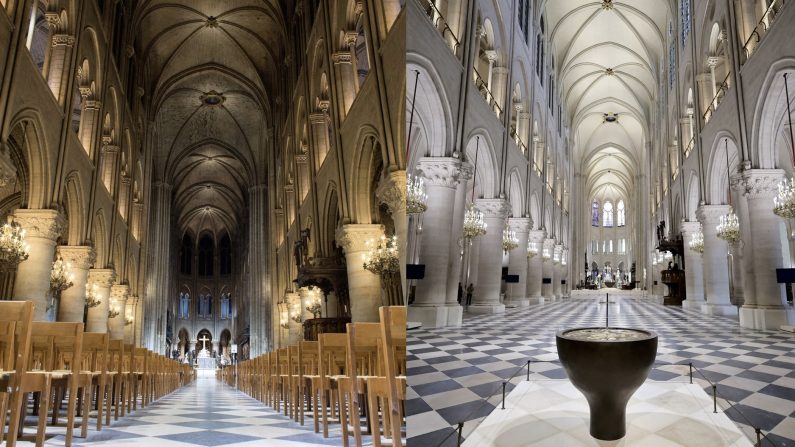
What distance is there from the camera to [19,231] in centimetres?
1224

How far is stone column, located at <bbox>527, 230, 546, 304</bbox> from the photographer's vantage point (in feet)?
68.9

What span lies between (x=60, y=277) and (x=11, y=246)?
400 centimetres

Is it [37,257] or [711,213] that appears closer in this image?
[37,257]

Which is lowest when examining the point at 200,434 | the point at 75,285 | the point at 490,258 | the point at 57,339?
the point at 200,434

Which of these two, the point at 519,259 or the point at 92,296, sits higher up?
the point at 519,259

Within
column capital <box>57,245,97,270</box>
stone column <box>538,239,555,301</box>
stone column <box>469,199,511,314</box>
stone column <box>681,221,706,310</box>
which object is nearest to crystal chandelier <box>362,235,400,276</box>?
stone column <box>469,199,511,314</box>

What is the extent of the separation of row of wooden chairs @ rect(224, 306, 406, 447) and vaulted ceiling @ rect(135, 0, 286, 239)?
1971 cm

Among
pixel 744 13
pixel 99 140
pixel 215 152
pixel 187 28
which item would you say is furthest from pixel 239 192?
pixel 744 13

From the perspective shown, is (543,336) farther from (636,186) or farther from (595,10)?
(636,186)

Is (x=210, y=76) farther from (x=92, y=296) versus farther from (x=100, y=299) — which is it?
(x=92, y=296)

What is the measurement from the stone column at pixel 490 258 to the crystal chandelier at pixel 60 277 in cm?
1056

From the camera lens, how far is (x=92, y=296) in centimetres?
1919

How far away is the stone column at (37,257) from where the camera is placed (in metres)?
13.1

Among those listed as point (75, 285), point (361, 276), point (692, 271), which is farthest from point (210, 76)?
point (692, 271)
